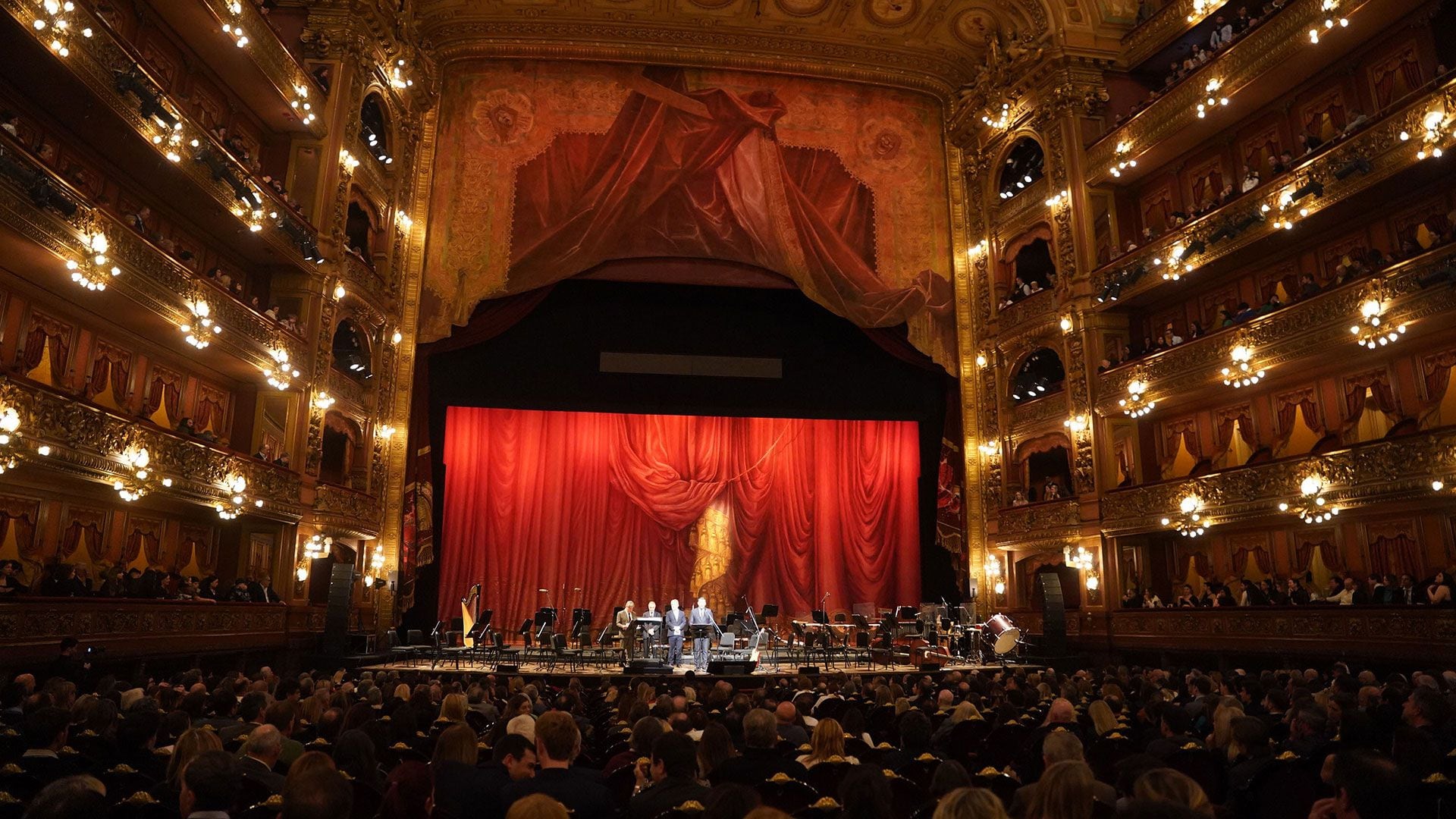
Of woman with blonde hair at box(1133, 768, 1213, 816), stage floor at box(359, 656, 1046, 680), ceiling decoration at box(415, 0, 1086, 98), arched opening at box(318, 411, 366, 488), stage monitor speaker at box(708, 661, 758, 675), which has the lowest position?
stage floor at box(359, 656, 1046, 680)

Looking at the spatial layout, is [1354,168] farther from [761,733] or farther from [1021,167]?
[761,733]

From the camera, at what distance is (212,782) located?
3795 millimetres

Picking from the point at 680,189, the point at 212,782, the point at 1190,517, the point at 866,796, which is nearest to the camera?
the point at 866,796

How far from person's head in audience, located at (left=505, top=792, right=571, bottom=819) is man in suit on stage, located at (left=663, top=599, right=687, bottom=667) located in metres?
16.8

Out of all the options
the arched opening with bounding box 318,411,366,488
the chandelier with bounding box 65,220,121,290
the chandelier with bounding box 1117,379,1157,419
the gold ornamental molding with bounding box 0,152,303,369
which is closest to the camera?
the gold ornamental molding with bounding box 0,152,303,369

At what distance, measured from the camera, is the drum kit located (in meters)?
19.0

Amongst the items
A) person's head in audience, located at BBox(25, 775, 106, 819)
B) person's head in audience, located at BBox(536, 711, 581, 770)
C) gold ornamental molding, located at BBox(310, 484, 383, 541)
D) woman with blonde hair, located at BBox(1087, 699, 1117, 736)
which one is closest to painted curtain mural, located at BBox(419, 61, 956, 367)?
gold ornamental molding, located at BBox(310, 484, 383, 541)

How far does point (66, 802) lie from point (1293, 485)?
19.1 meters

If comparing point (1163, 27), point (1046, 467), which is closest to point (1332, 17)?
point (1163, 27)

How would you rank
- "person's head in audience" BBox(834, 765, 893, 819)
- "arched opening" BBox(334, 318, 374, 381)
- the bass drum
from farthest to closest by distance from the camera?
"arched opening" BBox(334, 318, 374, 381) < the bass drum < "person's head in audience" BBox(834, 765, 893, 819)

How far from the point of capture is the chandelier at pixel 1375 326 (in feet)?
52.4

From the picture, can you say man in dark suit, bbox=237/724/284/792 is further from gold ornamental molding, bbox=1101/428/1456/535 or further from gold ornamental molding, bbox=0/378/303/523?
gold ornamental molding, bbox=1101/428/1456/535

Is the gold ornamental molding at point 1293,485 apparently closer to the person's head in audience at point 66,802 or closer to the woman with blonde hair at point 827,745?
the woman with blonde hair at point 827,745

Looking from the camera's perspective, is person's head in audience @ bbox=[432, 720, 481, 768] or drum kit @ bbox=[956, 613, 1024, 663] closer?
person's head in audience @ bbox=[432, 720, 481, 768]
